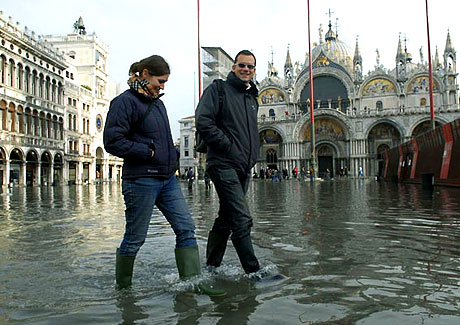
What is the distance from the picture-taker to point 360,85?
5719 cm

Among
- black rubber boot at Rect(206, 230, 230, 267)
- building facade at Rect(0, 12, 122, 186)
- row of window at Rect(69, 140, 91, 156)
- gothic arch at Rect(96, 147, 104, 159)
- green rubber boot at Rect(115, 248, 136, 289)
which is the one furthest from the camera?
gothic arch at Rect(96, 147, 104, 159)

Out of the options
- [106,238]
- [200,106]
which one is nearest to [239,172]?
[200,106]

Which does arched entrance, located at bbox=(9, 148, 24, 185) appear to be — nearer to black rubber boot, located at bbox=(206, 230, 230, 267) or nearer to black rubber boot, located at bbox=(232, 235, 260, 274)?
black rubber boot, located at bbox=(206, 230, 230, 267)

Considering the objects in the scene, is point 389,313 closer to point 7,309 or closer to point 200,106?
point 200,106

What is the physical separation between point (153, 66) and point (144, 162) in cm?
75

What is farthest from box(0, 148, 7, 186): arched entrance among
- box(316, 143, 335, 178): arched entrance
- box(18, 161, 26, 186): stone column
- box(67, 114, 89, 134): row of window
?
box(316, 143, 335, 178): arched entrance

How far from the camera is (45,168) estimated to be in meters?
41.1

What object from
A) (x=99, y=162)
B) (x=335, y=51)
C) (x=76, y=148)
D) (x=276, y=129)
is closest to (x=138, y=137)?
(x=76, y=148)

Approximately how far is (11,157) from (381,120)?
137ft

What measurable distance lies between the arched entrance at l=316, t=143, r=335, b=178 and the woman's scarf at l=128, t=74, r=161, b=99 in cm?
5564

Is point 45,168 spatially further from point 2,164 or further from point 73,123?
point 73,123

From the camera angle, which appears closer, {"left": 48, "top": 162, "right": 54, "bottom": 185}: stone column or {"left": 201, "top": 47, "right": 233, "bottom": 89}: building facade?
{"left": 48, "top": 162, "right": 54, "bottom": 185}: stone column

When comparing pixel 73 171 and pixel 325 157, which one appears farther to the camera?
pixel 325 157

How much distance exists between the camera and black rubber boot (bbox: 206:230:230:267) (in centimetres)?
382
